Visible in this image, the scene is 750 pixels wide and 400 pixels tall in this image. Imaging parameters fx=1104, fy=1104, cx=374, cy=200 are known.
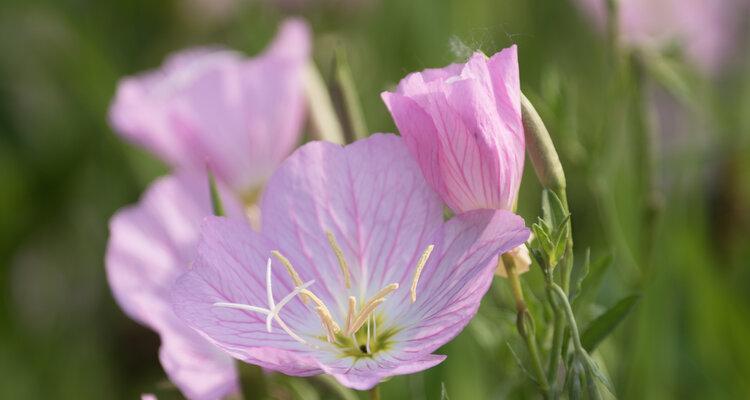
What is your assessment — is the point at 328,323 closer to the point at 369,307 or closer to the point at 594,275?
the point at 369,307

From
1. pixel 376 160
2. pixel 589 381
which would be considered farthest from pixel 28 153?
pixel 589 381

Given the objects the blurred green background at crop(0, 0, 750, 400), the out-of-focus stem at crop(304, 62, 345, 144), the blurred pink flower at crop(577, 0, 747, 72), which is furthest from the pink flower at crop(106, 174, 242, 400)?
the blurred pink flower at crop(577, 0, 747, 72)

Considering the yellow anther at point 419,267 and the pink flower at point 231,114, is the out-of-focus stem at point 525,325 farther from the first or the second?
the pink flower at point 231,114

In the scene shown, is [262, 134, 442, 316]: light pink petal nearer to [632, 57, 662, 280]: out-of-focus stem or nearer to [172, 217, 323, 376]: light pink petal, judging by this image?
[172, 217, 323, 376]: light pink petal

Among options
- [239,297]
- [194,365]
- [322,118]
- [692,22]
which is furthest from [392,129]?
[239,297]

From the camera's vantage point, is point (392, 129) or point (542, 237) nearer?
point (542, 237)

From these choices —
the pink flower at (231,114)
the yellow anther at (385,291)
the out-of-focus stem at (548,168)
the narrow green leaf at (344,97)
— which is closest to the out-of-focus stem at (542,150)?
the out-of-focus stem at (548,168)
